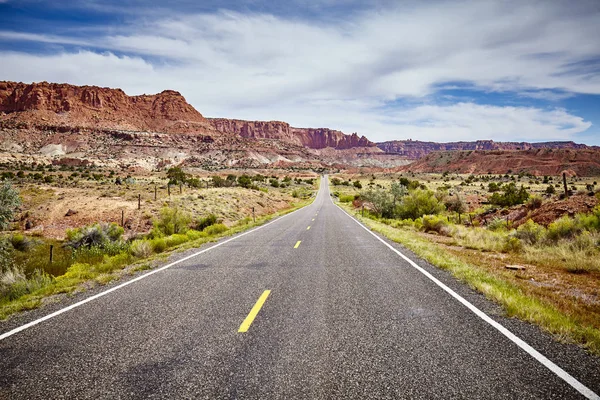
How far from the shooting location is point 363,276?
7445 mm

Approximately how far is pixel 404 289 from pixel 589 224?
1063 centimetres

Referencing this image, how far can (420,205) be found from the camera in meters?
26.8

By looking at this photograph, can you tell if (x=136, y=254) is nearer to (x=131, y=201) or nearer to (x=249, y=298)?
(x=249, y=298)

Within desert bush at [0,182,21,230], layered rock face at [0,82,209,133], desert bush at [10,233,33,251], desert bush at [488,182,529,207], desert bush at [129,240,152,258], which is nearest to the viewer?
desert bush at [129,240,152,258]

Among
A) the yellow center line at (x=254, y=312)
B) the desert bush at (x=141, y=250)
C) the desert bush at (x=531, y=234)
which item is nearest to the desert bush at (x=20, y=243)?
the desert bush at (x=141, y=250)

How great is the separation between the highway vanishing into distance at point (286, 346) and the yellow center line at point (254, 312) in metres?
0.03

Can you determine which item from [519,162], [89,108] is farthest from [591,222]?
[89,108]

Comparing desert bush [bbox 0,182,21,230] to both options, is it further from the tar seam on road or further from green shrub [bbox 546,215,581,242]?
green shrub [bbox 546,215,581,242]

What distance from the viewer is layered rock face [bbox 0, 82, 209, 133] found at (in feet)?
433

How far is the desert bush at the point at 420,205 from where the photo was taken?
26.4 metres

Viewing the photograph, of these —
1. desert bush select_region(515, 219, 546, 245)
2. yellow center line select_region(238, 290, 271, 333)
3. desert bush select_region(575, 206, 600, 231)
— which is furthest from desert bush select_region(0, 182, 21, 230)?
desert bush select_region(575, 206, 600, 231)

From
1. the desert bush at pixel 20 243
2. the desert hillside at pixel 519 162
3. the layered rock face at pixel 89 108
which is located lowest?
the desert bush at pixel 20 243

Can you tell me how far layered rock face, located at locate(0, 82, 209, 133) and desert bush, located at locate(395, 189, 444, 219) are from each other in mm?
136782

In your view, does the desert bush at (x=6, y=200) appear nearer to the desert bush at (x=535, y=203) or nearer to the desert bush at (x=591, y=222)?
the desert bush at (x=591, y=222)
